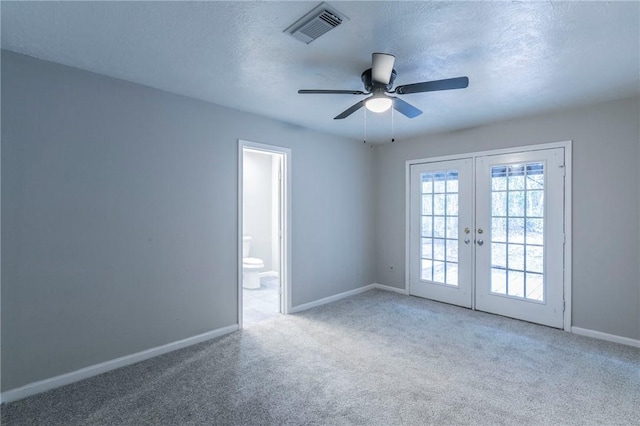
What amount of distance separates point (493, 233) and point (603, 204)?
110cm

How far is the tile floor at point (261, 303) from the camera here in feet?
12.9

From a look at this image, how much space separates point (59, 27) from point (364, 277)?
177 inches

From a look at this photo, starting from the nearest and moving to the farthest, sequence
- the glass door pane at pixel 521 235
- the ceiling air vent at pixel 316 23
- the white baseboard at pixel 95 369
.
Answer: the ceiling air vent at pixel 316 23
the white baseboard at pixel 95 369
the glass door pane at pixel 521 235

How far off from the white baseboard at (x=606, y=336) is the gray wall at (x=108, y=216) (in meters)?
3.72

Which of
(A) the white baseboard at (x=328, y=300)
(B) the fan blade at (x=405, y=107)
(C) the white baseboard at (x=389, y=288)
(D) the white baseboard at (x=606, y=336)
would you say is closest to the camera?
(B) the fan blade at (x=405, y=107)

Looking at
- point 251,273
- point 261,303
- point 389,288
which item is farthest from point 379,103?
point 251,273

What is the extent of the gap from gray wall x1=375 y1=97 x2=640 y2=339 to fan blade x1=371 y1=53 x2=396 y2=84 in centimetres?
255

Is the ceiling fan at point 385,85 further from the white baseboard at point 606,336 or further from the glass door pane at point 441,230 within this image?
the white baseboard at point 606,336

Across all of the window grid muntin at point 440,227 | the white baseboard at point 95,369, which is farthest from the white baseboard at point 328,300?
the white baseboard at point 95,369

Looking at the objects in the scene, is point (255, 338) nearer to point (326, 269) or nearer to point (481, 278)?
point (326, 269)

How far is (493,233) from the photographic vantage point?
403 cm

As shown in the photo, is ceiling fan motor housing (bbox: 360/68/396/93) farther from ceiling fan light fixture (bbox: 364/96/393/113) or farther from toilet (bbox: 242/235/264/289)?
toilet (bbox: 242/235/264/289)

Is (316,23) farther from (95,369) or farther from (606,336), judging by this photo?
(606,336)

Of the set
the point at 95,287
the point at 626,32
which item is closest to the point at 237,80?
the point at 95,287
